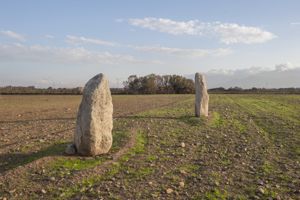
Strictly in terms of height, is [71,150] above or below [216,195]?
above

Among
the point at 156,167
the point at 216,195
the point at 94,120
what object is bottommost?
the point at 216,195

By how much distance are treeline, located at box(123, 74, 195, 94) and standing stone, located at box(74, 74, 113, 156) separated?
9024 cm

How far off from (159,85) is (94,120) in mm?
94130

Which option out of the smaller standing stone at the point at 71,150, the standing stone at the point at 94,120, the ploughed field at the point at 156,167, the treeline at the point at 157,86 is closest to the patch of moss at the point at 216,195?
the ploughed field at the point at 156,167

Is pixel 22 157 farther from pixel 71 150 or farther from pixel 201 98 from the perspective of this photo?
pixel 201 98

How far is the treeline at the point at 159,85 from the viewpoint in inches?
4144

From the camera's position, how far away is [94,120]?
1290 cm

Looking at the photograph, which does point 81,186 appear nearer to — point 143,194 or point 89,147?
point 143,194

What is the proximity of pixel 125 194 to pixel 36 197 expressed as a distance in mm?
2053

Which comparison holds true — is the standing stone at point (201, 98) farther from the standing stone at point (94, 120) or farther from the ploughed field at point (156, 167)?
the standing stone at point (94, 120)

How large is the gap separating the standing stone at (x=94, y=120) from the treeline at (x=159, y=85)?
90.2 meters

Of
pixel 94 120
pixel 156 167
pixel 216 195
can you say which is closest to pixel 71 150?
pixel 94 120

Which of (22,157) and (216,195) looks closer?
(216,195)

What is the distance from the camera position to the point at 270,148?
15250mm
